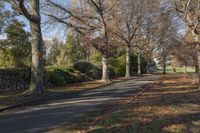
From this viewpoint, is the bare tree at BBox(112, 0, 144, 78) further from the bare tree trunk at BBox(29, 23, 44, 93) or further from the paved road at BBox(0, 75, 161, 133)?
the paved road at BBox(0, 75, 161, 133)

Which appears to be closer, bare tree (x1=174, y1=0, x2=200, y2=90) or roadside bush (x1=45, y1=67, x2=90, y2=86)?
bare tree (x1=174, y1=0, x2=200, y2=90)

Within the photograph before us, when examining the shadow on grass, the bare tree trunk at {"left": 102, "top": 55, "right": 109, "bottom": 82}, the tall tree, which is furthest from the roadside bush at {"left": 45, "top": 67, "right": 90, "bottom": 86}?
the shadow on grass

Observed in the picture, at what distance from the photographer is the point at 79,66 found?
145 ft

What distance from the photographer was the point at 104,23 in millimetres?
37844

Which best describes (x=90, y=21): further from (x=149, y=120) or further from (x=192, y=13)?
(x=149, y=120)

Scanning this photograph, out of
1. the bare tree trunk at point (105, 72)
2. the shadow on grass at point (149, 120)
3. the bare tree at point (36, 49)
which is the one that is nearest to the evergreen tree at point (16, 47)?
the bare tree trunk at point (105, 72)

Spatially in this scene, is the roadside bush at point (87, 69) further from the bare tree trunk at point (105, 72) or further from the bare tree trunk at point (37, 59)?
the bare tree trunk at point (37, 59)

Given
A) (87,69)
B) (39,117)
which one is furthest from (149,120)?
(87,69)

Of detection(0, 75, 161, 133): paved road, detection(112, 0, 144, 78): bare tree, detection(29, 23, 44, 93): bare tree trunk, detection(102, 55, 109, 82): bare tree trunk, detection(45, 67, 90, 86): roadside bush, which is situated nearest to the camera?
detection(0, 75, 161, 133): paved road

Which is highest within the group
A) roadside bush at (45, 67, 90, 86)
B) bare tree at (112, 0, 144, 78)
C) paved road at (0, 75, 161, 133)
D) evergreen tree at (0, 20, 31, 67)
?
bare tree at (112, 0, 144, 78)

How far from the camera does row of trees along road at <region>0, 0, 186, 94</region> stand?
2302 centimetres

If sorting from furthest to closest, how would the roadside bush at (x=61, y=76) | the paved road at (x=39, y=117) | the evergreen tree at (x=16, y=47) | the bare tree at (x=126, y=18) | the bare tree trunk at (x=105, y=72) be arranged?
1. the bare tree at (x=126, y=18)
2. the evergreen tree at (x=16, y=47)
3. the bare tree trunk at (x=105, y=72)
4. the roadside bush at (x=61, y=76)
5. the paved road at (x=39, y=117)

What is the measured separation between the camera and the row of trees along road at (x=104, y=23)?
75.5 feet

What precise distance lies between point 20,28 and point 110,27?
10.9 m
